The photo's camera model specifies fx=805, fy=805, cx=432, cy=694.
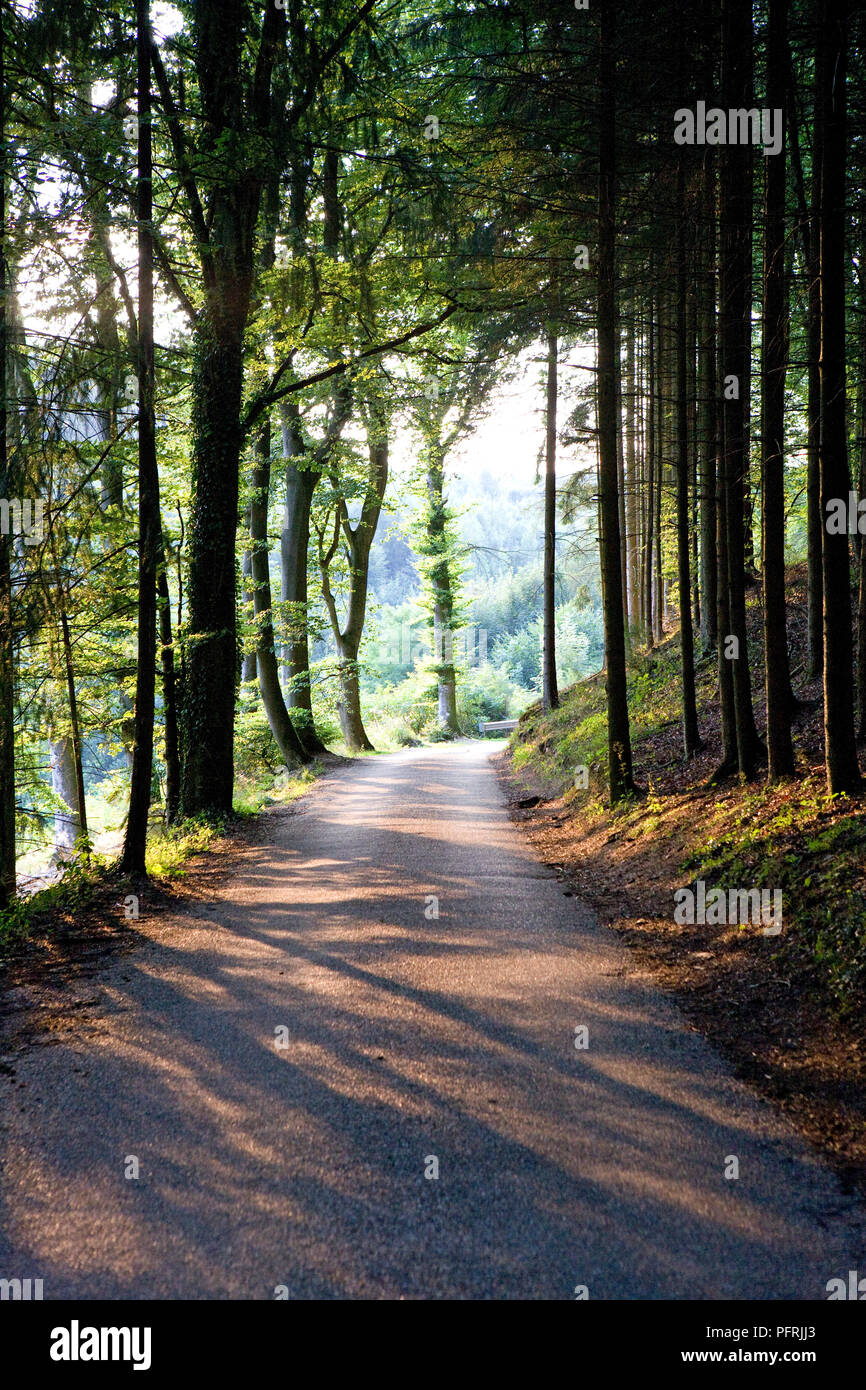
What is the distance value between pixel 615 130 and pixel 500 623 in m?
104

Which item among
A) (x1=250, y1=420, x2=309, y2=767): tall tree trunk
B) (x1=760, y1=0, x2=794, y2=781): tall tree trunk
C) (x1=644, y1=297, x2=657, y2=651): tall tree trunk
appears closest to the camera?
(x1=760, y1=0, x2=794, y2=781): tall tree trunk

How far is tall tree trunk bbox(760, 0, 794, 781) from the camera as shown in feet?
24.5

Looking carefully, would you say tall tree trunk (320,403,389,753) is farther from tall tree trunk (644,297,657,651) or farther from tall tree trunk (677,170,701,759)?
tall tree trunk (677,170,701,759)

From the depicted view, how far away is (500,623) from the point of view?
376 ft

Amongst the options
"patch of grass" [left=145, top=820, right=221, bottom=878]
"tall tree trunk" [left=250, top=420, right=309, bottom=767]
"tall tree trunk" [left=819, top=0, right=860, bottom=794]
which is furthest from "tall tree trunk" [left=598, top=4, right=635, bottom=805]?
"tall tree trunk" [left=250, top=420, right=309, bottom=767]

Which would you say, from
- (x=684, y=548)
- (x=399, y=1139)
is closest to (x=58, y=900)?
(x=399, y=1139)

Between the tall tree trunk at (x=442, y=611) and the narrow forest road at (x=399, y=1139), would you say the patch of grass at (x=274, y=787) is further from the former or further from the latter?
the tall tree trunk at (x=442, y=611)

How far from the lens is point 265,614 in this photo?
1786 centimetres

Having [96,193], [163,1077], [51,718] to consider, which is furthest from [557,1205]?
[96,193]

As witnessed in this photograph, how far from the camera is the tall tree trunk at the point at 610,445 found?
981 cm

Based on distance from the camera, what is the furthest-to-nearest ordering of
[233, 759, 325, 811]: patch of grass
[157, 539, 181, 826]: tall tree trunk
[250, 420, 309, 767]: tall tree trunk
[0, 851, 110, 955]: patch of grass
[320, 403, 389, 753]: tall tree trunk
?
[320, 403, 389, 753]: tall tree trunk < [250, 420, 309, 767]: tall tree trunk < [233, 759, 325, 811]: patch of grass < [157, 539, 181, 826]: tall tree trunk < [0, 851, 110, 955]: patch of grass

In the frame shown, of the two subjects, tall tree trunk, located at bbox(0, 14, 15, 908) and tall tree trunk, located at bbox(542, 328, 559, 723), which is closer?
tall tree trunk, located at bbox(0, 14, 15, 908)

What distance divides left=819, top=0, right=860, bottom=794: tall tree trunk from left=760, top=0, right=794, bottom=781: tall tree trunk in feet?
2.91
